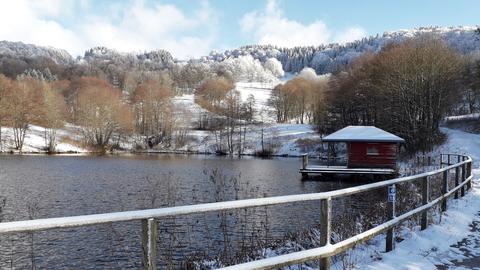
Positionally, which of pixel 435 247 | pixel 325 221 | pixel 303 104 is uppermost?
pixel 303 104

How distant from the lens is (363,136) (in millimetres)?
38281

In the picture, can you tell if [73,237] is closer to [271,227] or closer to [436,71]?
[271,227]

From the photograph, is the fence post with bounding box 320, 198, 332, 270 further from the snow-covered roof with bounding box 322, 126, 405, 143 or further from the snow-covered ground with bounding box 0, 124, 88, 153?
the snow-covered ground with bounding box 0, 124, 88, 153

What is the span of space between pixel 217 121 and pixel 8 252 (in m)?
79.1

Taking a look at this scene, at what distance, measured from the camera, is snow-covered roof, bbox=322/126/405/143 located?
37.2 m

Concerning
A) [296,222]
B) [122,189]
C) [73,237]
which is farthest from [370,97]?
[73,237]

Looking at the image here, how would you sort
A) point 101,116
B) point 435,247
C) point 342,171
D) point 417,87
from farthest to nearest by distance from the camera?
point 101,116 → point 417,87 → point 342,171 → point 435,247

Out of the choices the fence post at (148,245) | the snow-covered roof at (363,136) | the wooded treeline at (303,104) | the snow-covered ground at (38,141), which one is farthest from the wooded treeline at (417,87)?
the fence post at (148,245)

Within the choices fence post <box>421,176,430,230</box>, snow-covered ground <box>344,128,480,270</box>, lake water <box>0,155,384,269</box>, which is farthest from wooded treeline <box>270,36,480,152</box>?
fence post <box>421,176,430,230</box>

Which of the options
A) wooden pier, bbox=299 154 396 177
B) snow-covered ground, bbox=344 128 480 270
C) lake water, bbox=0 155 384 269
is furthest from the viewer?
wooden pier, bbox=299 154 396 177

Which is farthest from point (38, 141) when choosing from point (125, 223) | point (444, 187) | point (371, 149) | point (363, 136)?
point (444, 187)

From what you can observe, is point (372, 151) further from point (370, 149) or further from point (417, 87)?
point (417, 87)

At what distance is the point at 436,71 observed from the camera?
44531 millimetres

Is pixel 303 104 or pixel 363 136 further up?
pixel 303 104
